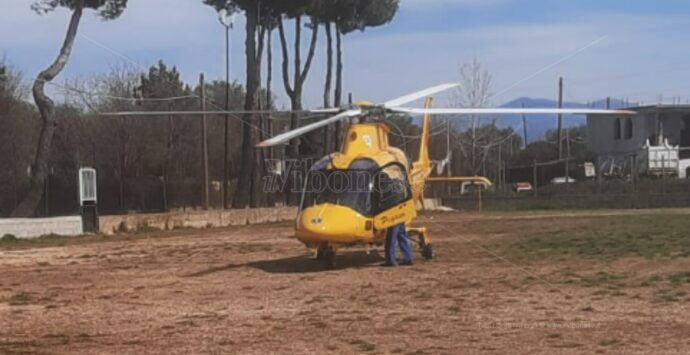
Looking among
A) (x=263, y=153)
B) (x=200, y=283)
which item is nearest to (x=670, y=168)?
(x=263, y=153)

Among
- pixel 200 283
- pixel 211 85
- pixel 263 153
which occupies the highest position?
pixel 211 85

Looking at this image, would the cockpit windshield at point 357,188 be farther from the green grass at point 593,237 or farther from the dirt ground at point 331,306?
the green grass at point 593,237

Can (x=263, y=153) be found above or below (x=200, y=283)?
above

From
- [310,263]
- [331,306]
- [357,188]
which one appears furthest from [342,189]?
[331,306]

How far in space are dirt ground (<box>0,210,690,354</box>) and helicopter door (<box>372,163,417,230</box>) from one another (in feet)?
3.08

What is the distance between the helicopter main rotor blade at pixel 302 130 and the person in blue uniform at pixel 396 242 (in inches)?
89.1

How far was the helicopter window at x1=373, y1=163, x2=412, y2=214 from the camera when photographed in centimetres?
1841

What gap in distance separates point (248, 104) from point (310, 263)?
2319 centimetres

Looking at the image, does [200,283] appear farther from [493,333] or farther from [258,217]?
[258,217]

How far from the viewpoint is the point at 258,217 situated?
38875 millimetres

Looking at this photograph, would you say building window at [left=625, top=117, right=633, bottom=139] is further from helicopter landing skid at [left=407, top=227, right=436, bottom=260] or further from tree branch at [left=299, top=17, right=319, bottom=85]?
helicopter landing skid at [left=407, top=227, right=436, bottom=260]

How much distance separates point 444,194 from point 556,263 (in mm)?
37353

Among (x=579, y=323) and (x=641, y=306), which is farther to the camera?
(x=641, y=306)

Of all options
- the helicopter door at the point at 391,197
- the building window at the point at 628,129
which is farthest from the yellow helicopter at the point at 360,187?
the building window at the point at 628,129
